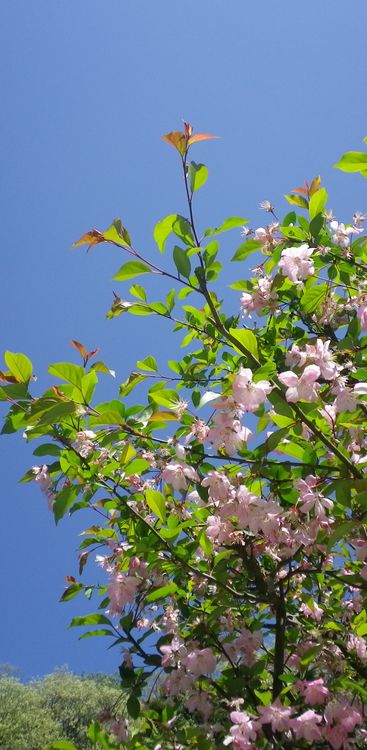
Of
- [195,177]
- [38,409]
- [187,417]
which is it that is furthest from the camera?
[187,417]

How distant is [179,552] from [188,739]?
0.82 m

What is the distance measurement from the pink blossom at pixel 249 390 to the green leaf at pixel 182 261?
43cm

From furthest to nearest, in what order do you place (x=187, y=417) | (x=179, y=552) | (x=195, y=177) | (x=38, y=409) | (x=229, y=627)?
(x=229, y=627), (x=179, y=552), (x=187, y=417), (x=195, y=177), (x=38, y=409)

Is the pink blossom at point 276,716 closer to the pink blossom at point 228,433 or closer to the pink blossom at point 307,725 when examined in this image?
the pink blossom at point 307,725

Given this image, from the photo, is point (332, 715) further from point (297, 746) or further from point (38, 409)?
point (38, 409)

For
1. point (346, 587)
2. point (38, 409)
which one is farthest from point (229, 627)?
point (38, 409)

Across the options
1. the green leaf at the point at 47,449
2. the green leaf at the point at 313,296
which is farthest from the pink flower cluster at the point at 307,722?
the green leaf at the point at 313,296

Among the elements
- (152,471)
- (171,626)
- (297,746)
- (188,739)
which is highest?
(152,471)

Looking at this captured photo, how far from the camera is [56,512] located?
1.90 metres

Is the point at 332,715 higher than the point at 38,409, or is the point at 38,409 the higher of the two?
the point at 38,409

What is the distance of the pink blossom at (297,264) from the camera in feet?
7.35

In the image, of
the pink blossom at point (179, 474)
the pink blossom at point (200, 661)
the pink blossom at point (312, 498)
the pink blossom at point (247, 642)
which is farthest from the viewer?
the pink blossom at point (247, 642)

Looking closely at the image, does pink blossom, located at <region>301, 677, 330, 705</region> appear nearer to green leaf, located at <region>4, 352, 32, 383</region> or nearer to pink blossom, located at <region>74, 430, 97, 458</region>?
pink blossom, located at <region>74, 430, 97, 458</region>

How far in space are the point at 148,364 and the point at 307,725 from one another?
59.2 inches
